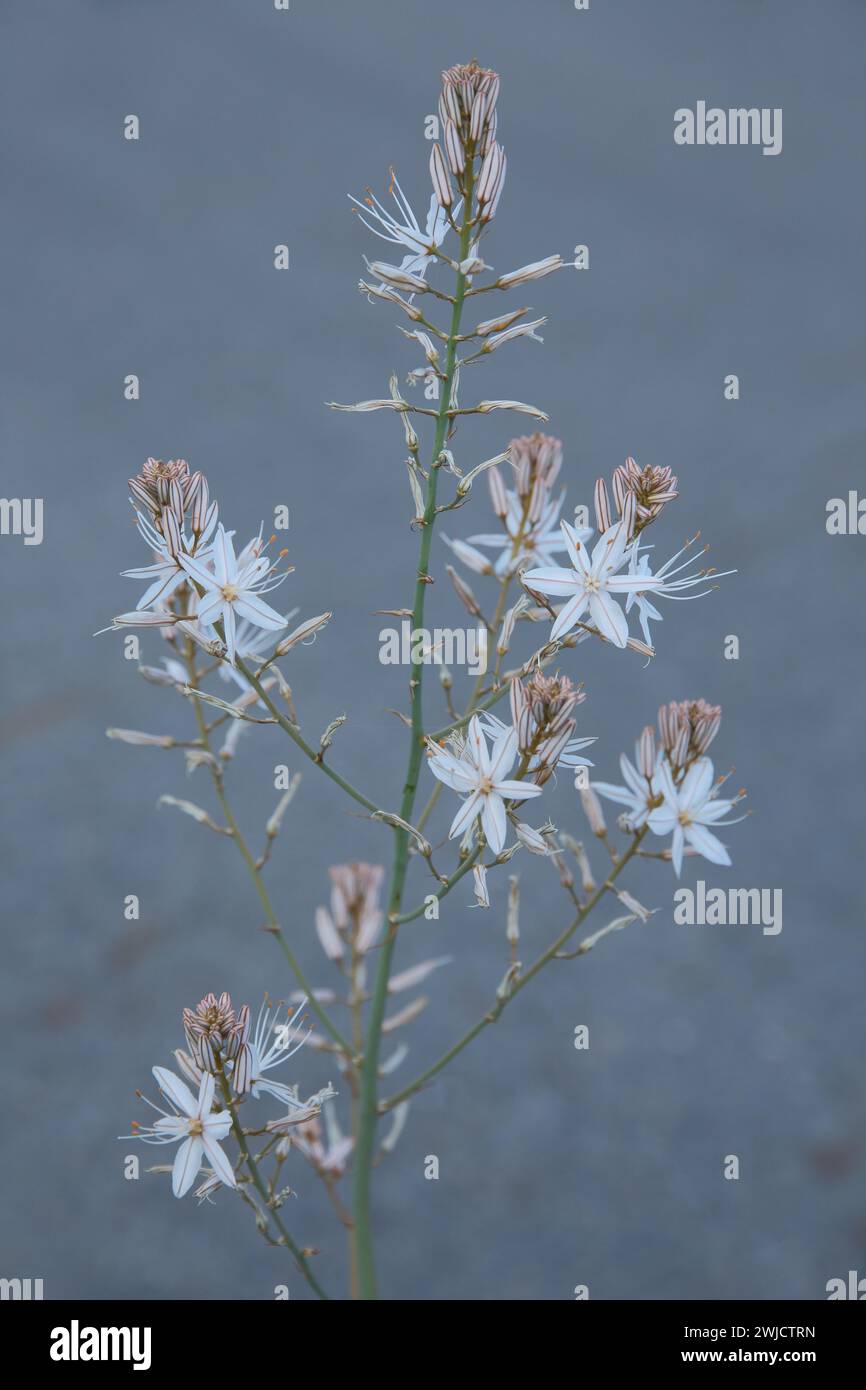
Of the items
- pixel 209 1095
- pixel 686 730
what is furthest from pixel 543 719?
pixel 209 1095

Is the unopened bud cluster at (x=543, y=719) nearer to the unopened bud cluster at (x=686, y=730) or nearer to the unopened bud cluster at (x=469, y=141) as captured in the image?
the unopened bud cluster at (x=686, y=730)

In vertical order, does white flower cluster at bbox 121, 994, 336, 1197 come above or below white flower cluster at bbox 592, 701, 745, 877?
below

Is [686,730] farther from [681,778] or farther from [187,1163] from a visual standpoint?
[187,1163]

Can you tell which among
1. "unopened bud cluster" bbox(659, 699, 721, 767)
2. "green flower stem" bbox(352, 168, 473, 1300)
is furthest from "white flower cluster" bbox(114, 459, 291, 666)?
"unopened bud cluster" bbox(659, 699, 721, 767)

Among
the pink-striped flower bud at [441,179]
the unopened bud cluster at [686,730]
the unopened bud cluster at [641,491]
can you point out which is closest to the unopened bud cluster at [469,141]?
the pink-striped flower bud at [441,179]

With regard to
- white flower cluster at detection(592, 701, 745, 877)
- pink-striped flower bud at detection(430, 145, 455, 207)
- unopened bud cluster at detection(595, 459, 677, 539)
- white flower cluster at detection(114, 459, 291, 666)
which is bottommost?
white flower cluster at detection(592, 701, 745, 877)

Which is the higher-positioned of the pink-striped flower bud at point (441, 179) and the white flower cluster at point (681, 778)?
the pink-striped flower bud at point (441, 179)

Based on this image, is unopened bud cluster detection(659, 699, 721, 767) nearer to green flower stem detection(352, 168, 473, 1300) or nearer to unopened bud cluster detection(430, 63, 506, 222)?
green flower stem detection(352, 168, 473, 1300)

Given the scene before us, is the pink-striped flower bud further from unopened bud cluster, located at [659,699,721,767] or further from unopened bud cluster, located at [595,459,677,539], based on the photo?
unopened bud cluster, located at [659,699,721,767]

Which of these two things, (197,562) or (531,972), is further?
(531,972)
